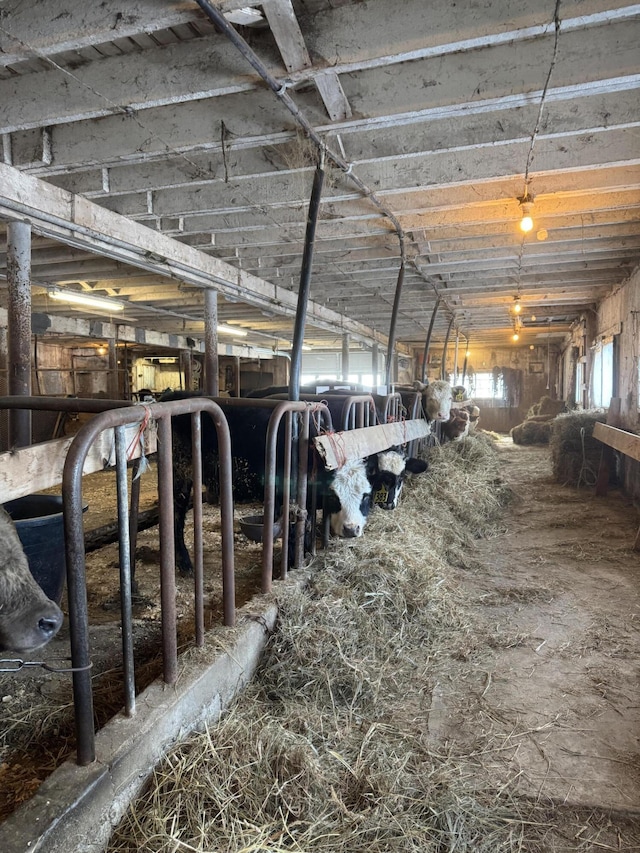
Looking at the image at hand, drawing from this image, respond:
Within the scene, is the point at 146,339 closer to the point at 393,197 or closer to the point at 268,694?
the point at 393,197

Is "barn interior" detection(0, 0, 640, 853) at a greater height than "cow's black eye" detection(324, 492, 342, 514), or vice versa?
"barn interior" detection(0, 0, 640, 853)

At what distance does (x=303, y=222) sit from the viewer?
5.63m

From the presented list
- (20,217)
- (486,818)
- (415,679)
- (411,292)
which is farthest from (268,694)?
(411,292)

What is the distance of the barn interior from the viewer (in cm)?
272

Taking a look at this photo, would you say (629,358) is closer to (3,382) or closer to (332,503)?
(332,503)

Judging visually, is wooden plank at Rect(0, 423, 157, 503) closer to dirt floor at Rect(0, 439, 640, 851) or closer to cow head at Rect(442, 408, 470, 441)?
dirt floor at Rect(0, 439, 640, 851)

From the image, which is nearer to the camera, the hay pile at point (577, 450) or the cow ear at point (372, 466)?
the cow ear at point (372, 466)

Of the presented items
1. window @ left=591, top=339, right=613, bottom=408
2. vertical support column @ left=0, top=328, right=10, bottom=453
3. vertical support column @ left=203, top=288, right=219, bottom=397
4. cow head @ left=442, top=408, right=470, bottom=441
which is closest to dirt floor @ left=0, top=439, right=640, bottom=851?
vertical support column @ left=203, top=288, right=219, bottom=397

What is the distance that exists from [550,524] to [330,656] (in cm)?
456

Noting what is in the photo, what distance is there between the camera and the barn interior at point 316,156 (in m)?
2.72

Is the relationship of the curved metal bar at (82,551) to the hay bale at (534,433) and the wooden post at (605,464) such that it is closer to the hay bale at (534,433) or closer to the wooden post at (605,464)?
the wooden post at (605,464)

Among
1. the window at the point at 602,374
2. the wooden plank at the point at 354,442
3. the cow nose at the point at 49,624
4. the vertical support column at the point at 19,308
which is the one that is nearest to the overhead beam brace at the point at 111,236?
the vertical support column at the point at 19,308

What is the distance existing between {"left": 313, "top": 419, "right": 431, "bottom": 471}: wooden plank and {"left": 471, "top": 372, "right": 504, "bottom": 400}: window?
16882mm

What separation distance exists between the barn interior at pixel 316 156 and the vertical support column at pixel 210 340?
0.05m
